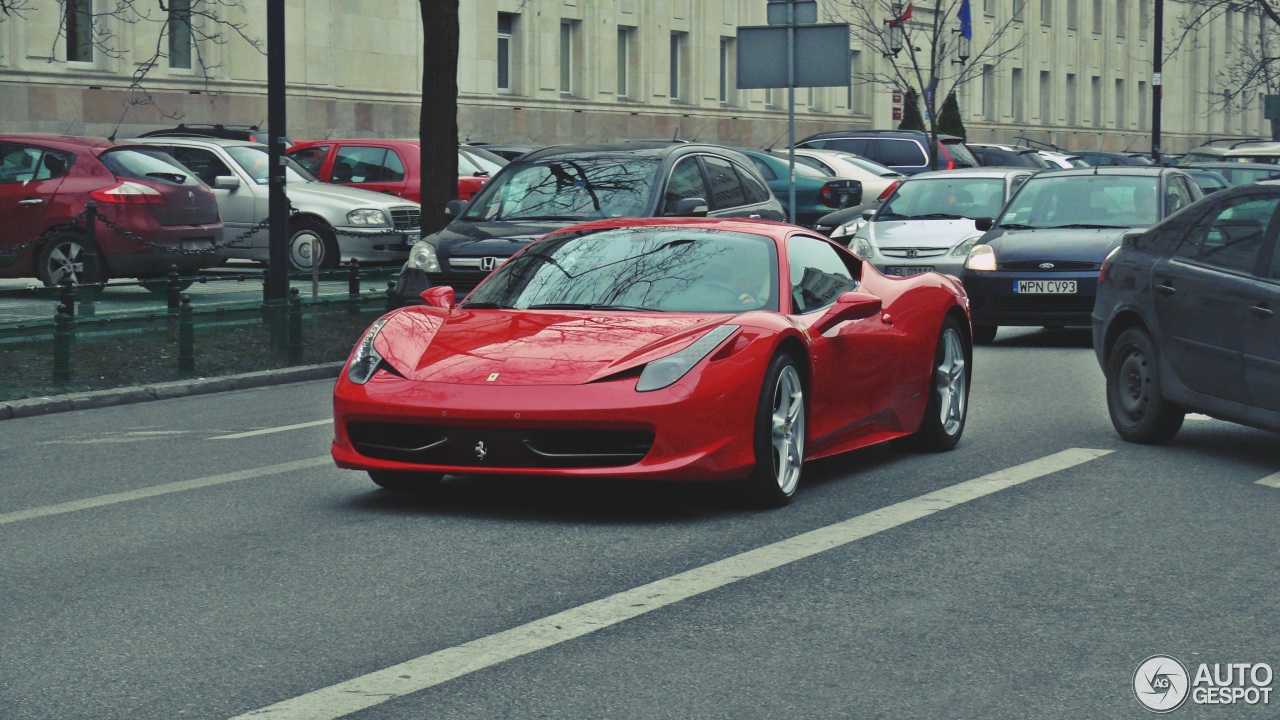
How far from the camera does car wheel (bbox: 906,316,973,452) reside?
32.3ft

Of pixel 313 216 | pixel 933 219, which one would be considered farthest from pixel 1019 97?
pixel 933 219

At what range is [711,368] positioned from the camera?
7.69 metres

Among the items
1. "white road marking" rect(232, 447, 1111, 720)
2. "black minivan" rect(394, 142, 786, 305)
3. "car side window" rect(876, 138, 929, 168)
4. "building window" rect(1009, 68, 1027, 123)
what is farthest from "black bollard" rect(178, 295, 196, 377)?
"building window" rect(1009, 68, 1027, 123)

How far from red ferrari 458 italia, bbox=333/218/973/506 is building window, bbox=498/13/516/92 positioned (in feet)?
133

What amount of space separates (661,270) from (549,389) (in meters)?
1.31

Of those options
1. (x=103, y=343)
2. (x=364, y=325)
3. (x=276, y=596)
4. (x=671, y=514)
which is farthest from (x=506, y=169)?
(x=276, y=596)

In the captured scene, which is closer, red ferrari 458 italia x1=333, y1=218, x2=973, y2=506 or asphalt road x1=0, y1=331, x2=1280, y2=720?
asphalt road x1=0, y1=331, x2=1280, y2=720

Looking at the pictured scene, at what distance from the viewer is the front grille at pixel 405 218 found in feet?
72.8

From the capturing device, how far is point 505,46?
49531 mm

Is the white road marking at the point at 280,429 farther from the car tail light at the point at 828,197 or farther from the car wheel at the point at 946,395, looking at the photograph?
the car tail light at the point at 828,197

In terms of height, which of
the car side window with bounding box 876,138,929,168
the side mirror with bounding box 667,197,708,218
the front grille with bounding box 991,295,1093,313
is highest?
the car side window with bounding box 876,138,929,168

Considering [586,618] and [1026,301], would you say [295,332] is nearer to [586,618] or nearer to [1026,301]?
[1026,301]

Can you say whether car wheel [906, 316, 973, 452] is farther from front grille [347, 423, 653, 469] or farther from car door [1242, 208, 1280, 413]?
front grille [347, 423, 653, 469]

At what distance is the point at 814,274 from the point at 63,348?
615 centimetres
